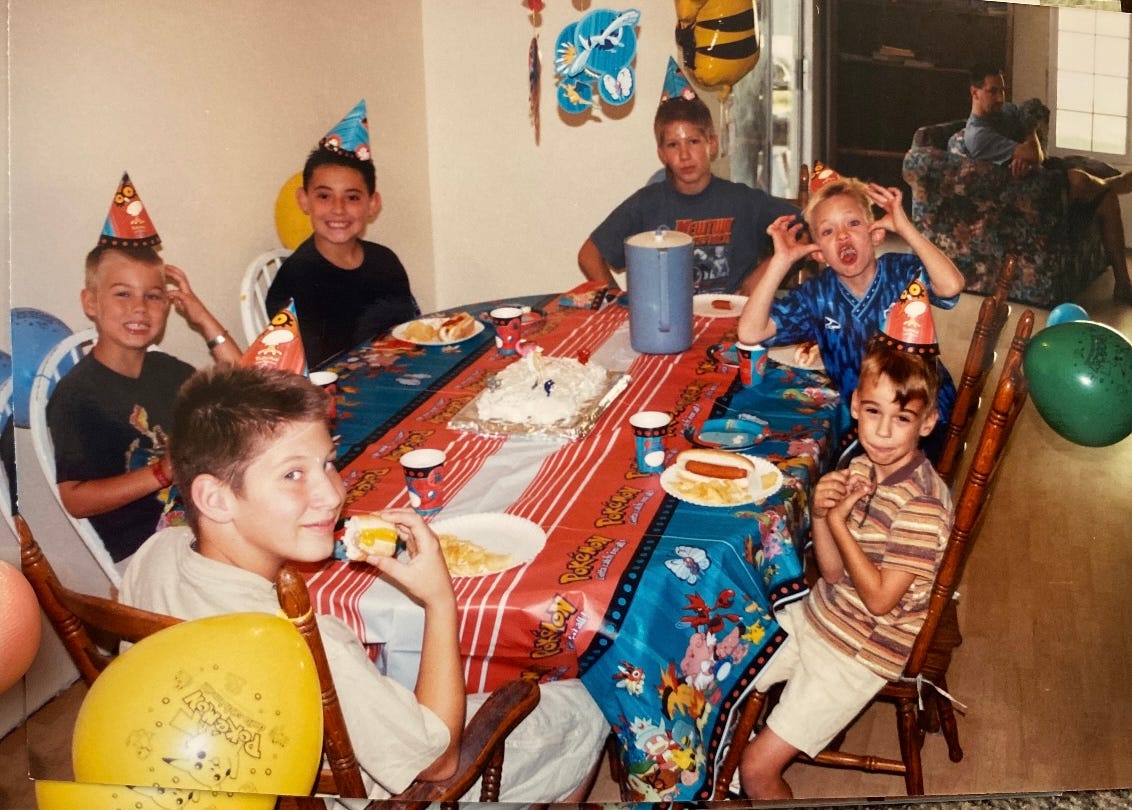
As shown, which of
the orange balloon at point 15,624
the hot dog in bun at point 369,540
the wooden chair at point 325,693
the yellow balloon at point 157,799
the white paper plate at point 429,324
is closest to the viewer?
the wooden chair at point 325,693

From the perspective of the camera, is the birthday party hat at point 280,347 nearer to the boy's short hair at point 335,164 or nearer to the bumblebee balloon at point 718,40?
the boy's short hair at point 335,164

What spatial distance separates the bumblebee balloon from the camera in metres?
1.97

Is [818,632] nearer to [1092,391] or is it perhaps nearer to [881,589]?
[881,589]

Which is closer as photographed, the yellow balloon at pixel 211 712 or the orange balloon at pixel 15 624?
the yellow balloon at pixel 211 712

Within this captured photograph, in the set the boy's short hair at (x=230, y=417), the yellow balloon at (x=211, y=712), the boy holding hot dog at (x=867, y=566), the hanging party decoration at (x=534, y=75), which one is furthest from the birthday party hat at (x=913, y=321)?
the yellow balloon at (x=211, y=712)

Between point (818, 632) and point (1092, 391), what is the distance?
0.58 meters

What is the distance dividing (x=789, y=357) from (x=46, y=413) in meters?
1.16

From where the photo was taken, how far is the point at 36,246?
191 cm

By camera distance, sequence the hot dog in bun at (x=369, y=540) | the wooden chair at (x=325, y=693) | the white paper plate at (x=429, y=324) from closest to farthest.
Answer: the wooden chair at (x=325, y=693) < the hot dog in bun at (x=369, y=540) < the white paper plate at (x=429, y=324)

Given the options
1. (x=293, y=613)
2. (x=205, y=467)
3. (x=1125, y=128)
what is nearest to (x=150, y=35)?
(x=205, y=467)

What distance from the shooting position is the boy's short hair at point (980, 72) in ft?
6.57

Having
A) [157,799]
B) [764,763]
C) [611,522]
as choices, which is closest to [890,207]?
[611,522]

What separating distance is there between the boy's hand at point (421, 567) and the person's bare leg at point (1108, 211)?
1138 millimetres

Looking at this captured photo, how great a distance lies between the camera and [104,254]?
193 centimetres
